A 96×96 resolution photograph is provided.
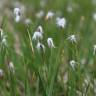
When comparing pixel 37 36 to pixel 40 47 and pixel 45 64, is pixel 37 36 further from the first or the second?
pixel 45 64

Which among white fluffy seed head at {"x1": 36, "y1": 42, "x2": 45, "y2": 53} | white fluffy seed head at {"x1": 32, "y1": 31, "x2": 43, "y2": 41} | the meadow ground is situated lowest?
the meadow ground

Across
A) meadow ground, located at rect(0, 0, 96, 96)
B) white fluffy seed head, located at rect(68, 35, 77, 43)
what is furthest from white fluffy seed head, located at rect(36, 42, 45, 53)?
white fluffy seed head, located at rect(68, 35, 77, 43)

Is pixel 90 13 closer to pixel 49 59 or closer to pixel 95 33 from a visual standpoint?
pixel 95 33

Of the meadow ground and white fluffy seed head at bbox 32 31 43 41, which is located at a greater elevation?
white fluffy seed head at bbox 32 31 43 41

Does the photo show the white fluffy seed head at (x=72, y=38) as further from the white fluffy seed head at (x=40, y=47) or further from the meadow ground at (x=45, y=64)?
the white fluffy seed head at (x=40, y=47)

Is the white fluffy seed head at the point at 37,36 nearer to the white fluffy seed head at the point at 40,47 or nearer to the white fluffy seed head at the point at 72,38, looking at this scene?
the white fluffy seed head at the point at 40,47

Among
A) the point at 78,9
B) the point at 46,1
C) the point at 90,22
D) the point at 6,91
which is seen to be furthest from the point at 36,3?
the point at 6,91

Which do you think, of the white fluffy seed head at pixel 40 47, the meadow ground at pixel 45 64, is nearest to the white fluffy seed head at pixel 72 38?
the meadow ground at pixel 45 64

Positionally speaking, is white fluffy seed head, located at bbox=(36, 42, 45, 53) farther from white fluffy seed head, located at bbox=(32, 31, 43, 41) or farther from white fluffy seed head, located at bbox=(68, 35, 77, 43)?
white fluffy seed head, located at bbox=(68, 35, 77, 43)

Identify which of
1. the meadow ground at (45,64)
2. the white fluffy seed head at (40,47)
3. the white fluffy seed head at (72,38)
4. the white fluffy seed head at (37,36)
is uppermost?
the white fluffy seed head at (37,36)

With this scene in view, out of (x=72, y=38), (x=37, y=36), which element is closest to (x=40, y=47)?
(x=37, y=36)

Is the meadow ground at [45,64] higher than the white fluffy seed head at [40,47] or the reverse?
the reverse
